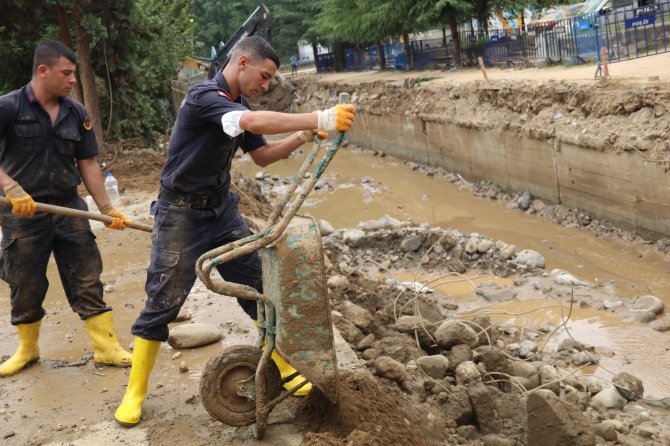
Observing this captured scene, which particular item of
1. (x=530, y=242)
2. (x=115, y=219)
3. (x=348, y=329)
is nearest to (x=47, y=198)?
(x=115, y=219)

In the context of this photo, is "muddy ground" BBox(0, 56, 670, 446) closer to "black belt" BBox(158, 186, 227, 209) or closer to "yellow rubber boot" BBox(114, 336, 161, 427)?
"yellow rubber boot" BBox(114, 336, 161, 427)

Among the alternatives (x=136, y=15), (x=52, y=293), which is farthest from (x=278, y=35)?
(x=52, y=293)

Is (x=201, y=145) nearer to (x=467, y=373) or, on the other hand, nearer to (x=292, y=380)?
(x=292, y=380)

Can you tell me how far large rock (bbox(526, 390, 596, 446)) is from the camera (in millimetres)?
4117

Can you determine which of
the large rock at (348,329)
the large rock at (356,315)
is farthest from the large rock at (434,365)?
the large rock at (356,315)

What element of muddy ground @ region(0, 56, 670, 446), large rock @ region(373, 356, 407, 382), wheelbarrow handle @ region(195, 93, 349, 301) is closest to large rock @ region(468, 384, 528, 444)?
muddy ground @ region(0, 56, 670, 446)

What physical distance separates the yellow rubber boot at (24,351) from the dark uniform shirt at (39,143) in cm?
89

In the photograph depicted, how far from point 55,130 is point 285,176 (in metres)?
14.2

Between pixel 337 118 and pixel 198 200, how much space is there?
1086mm

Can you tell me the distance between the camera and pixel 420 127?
17.4m

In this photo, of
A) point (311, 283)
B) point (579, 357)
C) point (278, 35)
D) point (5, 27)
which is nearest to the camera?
point (311, 283)

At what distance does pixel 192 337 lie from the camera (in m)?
5.06

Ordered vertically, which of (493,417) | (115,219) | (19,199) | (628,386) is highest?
(19,199)

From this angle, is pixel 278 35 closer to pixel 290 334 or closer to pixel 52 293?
pixel 52 293
